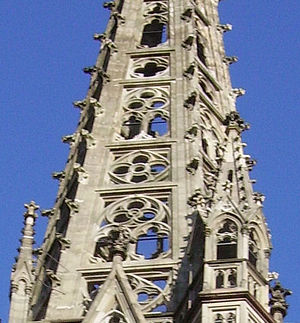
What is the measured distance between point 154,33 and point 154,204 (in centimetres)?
1077

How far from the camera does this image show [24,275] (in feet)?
147

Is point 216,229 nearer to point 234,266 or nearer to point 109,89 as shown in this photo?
point 234,266

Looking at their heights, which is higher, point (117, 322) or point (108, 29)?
point (108, 29)

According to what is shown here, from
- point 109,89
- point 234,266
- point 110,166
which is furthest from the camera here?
point 109,89

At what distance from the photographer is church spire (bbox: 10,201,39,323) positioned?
43.4 m

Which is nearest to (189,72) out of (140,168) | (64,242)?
(140,168)

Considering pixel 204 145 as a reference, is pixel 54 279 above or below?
below

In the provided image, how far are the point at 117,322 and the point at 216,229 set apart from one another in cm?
291

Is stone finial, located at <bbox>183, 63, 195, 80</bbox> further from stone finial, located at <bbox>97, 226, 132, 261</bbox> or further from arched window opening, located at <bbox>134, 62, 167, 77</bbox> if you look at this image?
stone finial, located at <bbox>97, 226, 132, 261</bbox>

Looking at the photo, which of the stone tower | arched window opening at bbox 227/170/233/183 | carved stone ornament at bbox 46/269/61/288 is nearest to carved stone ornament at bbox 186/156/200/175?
the stone tower

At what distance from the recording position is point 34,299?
4569 centimetres

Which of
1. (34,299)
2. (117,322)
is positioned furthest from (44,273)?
(117,322)

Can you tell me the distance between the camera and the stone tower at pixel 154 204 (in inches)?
1656

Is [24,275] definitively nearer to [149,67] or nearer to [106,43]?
[149,67]
